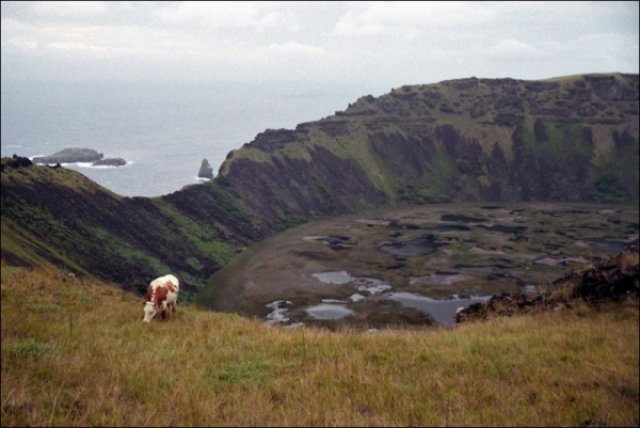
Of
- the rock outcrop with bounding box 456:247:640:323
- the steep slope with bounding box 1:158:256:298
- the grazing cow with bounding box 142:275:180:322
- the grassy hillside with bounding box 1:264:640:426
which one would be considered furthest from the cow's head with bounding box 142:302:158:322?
the steep slope with bounding box 1:158:256:298

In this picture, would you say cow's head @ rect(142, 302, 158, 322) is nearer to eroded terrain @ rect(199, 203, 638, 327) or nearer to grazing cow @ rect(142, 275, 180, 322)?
grazing cow @ rect(142, 275, 180, 322)

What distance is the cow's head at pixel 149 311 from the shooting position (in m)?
16.3

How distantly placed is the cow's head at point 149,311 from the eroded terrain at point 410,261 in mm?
67101

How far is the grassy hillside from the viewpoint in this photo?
7.19 m

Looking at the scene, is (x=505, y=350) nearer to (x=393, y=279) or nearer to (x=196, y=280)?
(x=393, y=279)

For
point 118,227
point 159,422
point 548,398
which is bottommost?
point 118,227

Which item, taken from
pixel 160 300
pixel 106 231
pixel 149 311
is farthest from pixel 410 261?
pixel 149 311

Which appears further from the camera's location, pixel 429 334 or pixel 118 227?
pixel 118 227

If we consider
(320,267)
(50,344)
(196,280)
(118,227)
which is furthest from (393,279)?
(50,344)

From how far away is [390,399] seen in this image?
831 centimetres

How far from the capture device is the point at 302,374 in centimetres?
989

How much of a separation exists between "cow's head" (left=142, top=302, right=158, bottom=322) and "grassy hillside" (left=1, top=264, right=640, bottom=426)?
2.03 ft

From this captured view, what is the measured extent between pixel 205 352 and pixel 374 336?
502cm

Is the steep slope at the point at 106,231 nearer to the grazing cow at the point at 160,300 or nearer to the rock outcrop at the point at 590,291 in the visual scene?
the grazing cow at the point at 160,300
